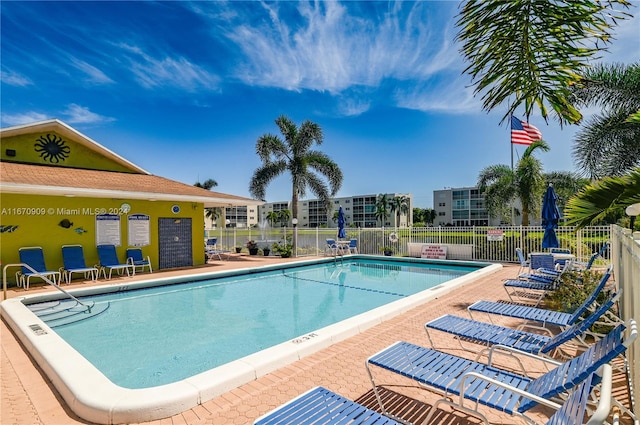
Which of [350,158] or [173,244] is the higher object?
Answer: [350,158]

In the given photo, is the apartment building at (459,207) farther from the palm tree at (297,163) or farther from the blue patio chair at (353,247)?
the palm tree at (297,163)

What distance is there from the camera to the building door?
15.1 metres

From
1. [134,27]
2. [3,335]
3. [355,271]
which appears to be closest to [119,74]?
[134,27]

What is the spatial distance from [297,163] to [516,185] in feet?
43.6

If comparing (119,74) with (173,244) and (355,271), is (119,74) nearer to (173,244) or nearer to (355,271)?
(173,244)

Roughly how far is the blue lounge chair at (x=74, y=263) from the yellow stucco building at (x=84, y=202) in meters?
0.47

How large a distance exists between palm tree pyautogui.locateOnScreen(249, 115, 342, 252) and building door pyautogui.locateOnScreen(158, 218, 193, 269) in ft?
20.4

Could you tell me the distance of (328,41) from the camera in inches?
388

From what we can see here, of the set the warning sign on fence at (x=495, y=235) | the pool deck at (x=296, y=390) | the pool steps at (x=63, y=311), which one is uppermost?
the warning sign on fence at (x=495, y=235)

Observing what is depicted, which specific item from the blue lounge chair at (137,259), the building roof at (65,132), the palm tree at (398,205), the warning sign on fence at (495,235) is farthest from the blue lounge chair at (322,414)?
the palm tree at (398,205)

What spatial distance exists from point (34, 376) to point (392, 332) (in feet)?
17.3

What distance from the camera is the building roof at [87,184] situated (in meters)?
10.7

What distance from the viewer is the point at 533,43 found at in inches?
103

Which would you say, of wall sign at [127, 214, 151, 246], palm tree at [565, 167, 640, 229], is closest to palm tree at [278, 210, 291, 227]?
wall sign at [127, 214, 151, 246]
